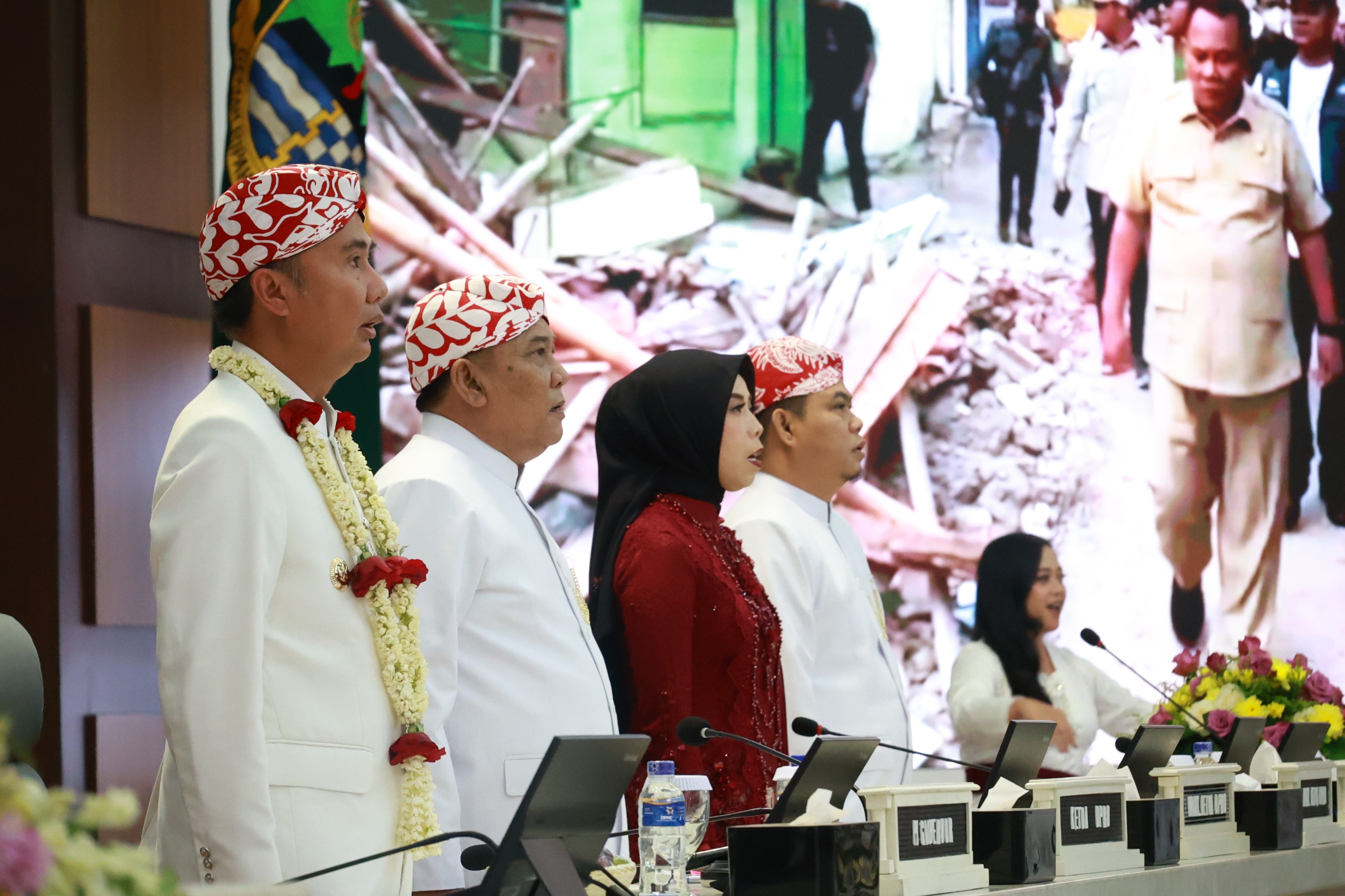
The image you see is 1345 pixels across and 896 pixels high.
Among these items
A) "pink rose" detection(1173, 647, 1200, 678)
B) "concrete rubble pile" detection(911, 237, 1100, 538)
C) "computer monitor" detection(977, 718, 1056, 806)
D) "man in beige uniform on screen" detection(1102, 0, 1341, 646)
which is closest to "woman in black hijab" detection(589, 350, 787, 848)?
"computer monitor" detection(977, 718, 1056, 806)

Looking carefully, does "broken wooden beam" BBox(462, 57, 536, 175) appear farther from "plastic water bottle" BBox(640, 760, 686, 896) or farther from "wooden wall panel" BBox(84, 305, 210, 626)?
"plastic water bottle" BBox(640, 760, 686, 896)

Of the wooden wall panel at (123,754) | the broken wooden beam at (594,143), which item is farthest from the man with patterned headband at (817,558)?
the broken wooden beam at (594,143)

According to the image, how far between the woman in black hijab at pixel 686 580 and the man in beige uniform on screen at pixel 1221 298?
4.33 metres

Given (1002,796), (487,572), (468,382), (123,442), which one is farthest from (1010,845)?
(123,442)

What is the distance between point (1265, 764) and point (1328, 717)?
506 mm

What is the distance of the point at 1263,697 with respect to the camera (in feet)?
11.7

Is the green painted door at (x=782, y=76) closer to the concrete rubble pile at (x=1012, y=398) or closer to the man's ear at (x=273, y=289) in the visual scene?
the concrete rubble pile at (x=1012, y=398)

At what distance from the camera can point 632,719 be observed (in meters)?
2.60

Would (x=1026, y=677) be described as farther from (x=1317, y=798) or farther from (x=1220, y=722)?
(x=1317, y=798)

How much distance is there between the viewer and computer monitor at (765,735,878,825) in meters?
1.95

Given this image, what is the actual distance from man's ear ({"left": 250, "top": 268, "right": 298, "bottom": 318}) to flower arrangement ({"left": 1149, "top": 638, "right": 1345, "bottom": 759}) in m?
2.23

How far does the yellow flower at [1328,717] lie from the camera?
3498 millimetres

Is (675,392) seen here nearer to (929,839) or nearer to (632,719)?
(632,719)

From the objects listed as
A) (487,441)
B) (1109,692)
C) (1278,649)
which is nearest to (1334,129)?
(1278,649)
